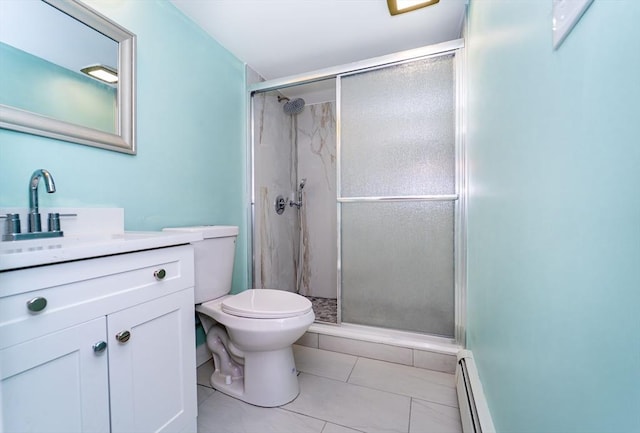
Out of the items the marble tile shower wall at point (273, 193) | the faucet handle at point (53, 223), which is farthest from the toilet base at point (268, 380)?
the faucet handle at point (53, 223)

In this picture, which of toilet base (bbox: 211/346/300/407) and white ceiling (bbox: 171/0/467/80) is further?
white ceiling (bbox: 171/0/467/80)

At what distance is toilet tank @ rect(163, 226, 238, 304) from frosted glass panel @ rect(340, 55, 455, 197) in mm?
865

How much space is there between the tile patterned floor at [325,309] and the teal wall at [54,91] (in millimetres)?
1766

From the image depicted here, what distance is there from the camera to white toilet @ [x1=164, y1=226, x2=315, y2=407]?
1.21 m

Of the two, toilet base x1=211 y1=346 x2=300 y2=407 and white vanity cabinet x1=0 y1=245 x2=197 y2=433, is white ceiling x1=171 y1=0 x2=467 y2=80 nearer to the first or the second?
white vanity cabinet x1=0 y1=245 x2=197 y2=433

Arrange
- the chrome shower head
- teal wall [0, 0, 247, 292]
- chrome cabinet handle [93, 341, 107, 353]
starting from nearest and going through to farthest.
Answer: chrome cabinet handle [93, 341, 107, 353]
teal wall [0, 0, 247, 292]
the chrome shower head

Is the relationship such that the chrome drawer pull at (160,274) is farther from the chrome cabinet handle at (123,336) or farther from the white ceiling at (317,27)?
the white ceiling at (317,27)

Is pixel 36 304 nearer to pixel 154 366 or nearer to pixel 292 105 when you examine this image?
pixel 154 366

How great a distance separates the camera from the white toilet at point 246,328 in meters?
1.21

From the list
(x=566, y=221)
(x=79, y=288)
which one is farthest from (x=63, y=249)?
(x=566, y=221)

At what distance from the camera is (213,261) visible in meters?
1.44

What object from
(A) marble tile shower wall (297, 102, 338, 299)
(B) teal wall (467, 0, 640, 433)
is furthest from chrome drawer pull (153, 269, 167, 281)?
(A) marble tile shower wall (297, 102, 338, 299)

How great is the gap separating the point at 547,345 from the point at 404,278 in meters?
1.24

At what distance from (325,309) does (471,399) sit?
4.80 feet
